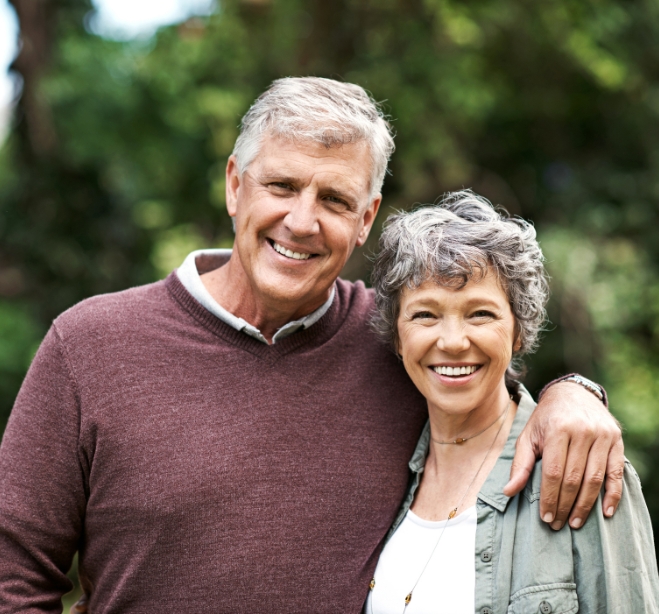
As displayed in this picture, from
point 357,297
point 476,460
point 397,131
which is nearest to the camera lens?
point 476,460

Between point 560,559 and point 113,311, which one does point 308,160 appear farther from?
point 560,559

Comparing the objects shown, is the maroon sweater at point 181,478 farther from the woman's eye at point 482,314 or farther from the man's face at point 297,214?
the woman's eye at point 482,314

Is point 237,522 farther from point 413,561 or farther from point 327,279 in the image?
point 327,279

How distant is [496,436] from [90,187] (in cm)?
636

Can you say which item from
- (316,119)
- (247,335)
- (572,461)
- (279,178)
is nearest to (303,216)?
(279,178)

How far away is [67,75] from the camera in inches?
230

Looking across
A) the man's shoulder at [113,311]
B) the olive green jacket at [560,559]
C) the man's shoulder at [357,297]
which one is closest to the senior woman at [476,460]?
the olive green jacket at [560,559]

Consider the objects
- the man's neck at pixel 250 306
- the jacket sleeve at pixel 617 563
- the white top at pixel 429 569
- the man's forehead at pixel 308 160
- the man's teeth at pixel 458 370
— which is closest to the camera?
the jacket sleeve at pixel 617 563

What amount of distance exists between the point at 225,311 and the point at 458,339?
0.68 meters

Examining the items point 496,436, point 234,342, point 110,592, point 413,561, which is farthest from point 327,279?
point 110,592

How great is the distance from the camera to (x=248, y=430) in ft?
6.35

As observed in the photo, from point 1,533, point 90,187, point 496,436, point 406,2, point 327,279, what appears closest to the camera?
point 1,533

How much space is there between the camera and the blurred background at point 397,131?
5.29 meters

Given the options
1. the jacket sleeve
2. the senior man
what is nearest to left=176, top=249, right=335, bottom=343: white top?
the senior man
